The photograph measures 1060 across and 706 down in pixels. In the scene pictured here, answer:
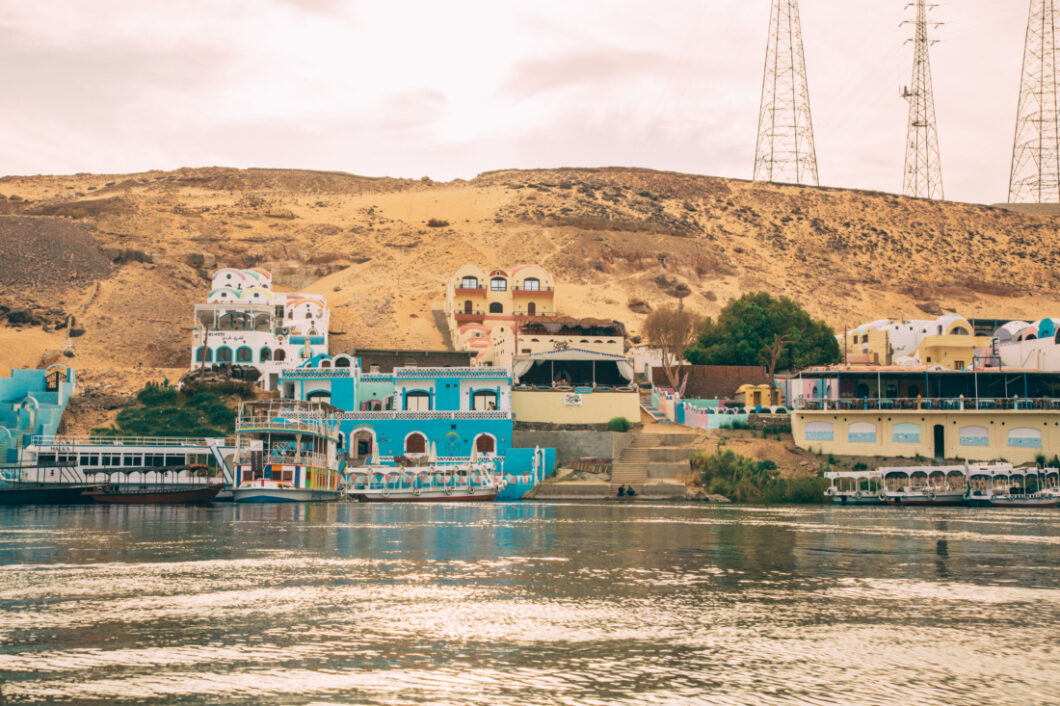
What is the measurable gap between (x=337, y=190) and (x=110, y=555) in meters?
109

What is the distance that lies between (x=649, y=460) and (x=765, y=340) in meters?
20.6

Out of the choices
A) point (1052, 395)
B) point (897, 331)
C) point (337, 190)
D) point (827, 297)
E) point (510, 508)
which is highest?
point (337, 190)

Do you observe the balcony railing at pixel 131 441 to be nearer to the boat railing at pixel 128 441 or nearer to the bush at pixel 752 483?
the boat railing at pixel 128 441

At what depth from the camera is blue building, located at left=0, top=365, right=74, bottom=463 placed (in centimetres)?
5419

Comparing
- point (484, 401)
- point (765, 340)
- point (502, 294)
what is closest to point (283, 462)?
point (484, 401)

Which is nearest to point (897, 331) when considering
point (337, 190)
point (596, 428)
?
point (596, 428)

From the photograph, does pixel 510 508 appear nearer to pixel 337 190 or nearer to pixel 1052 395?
pixel 1052 395

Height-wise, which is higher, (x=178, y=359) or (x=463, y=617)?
(x=178, y=359)

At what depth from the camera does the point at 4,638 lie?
15555mm

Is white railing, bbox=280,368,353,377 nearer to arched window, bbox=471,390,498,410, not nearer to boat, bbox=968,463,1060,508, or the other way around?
arched window, bbox=471,390,498,410

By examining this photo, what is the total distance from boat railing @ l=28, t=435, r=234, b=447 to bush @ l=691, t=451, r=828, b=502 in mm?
23534

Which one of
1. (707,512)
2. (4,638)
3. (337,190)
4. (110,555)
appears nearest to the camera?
(4,638)

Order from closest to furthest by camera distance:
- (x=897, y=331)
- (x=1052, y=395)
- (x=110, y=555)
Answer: (x=110, y=555)
(x=1052, y=395)
(x=897, y=331)

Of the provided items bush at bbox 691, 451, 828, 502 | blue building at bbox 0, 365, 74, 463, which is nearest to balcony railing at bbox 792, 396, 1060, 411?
bush at bbox 691, 451, 828, 502
